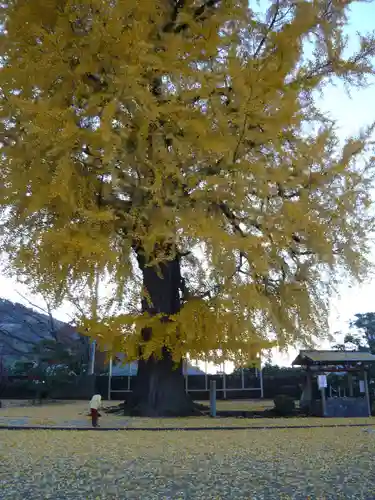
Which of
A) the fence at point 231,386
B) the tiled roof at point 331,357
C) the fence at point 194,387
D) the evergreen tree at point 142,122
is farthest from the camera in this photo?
the fence at point 194,387

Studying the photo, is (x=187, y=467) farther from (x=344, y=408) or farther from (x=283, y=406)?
(x=344, y=408)

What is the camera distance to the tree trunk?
11445 millimetres

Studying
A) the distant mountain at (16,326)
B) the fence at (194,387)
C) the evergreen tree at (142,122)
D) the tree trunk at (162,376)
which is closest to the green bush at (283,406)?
the tree trunk at (162,376)

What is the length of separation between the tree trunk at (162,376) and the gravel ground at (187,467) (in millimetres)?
3954

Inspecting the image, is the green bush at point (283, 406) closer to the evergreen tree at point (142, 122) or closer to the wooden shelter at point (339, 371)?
the wooden shelter at point (339, 371)

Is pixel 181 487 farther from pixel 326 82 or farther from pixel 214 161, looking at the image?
pixel 326 82

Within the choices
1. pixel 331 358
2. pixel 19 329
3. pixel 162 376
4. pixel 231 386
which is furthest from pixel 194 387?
pixel 19 329

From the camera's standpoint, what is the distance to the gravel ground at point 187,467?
365 centimetres

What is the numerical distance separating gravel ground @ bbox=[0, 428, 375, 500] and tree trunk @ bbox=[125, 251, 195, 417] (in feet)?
13.0

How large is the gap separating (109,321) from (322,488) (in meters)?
6.47

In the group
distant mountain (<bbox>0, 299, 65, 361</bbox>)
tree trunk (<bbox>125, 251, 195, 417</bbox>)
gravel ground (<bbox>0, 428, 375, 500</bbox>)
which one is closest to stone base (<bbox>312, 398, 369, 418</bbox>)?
tree trunk (<bbox>125, 251, 195, 417</bbox>)

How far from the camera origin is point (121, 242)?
6.85 metres

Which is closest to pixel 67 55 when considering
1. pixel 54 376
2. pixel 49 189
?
pixel 49 189

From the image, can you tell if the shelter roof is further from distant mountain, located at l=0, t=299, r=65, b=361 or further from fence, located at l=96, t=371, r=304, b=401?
distant mountain, located at l=0, t=299, r=65, b=361
